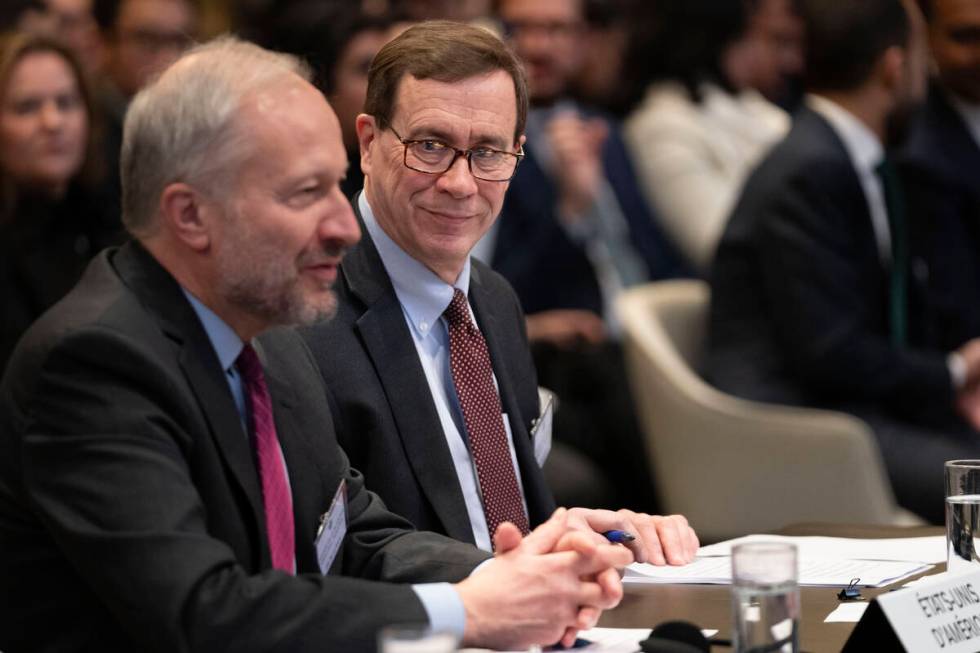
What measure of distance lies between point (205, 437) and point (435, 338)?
875 millimetres

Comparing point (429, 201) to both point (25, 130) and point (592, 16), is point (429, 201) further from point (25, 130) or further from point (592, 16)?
point (592, 16)

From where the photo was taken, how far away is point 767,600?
175cm

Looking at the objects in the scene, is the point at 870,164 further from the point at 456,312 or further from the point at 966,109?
the point at 456,312

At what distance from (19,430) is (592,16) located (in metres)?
5.93

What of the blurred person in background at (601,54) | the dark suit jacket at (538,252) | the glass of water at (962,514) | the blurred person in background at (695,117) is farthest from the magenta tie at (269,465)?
the blurred person in background at (601,54)

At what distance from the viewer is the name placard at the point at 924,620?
1.87 metres

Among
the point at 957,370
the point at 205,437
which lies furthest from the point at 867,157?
the point at 205,437

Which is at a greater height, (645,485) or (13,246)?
(13,246)

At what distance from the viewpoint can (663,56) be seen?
7047 mm

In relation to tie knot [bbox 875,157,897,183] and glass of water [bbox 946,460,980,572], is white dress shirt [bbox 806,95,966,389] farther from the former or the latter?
glass of water [bbox 946,460,980,572]

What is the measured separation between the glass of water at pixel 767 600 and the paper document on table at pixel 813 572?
23.0 inches

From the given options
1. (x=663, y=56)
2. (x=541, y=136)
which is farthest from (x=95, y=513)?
(x=663, y=56)

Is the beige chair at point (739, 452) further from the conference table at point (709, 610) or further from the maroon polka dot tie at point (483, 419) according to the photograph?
the conference table at point (709, 610)

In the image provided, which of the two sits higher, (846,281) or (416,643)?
(416,643)
